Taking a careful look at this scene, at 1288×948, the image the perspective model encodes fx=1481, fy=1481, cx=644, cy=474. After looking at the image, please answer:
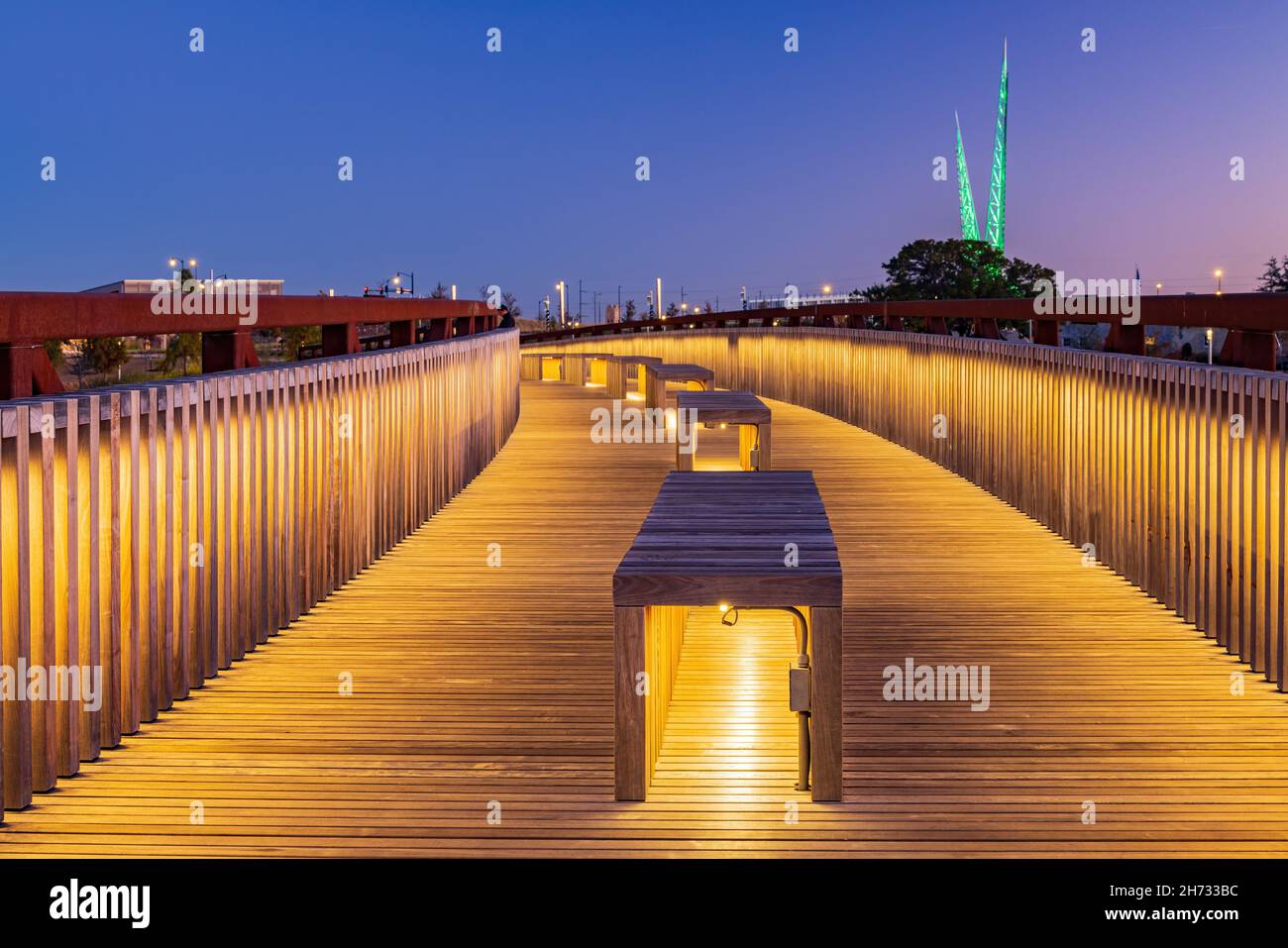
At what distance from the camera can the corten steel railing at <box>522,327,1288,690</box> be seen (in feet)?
23.2

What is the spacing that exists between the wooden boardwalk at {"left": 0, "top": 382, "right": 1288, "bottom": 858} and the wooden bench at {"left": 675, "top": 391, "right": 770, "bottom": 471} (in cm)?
406

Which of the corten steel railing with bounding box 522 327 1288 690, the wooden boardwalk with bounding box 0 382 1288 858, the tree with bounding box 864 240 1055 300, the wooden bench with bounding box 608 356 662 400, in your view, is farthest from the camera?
the tree with bounding box 864 240 1055 300

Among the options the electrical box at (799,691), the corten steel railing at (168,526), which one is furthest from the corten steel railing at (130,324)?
the electrical box at (799,691)

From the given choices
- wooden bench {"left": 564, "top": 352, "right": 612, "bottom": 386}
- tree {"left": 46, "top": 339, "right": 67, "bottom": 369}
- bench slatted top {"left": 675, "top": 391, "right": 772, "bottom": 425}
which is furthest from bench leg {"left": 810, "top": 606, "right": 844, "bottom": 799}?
wooden bench {"left": 564, "top": 352, "right": 612, "bottom": 386}

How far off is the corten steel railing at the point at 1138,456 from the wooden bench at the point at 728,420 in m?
2.17

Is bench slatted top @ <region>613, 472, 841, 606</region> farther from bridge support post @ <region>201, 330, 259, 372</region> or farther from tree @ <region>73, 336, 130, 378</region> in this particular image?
tree @ <region>73, 336, 130, 378</region>

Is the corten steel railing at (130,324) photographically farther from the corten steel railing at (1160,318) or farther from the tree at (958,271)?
the tree at (958,271)

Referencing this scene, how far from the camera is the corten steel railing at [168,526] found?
17.1ft

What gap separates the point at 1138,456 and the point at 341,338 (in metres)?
6.25

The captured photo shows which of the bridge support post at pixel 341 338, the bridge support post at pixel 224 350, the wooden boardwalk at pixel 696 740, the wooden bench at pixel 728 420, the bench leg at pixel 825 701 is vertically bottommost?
the wooden boardwalk at pixel 696 740

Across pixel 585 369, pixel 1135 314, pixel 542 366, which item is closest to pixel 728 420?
pixel 1135 314

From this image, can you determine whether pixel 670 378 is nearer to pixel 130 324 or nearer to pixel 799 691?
pixel 130 324
